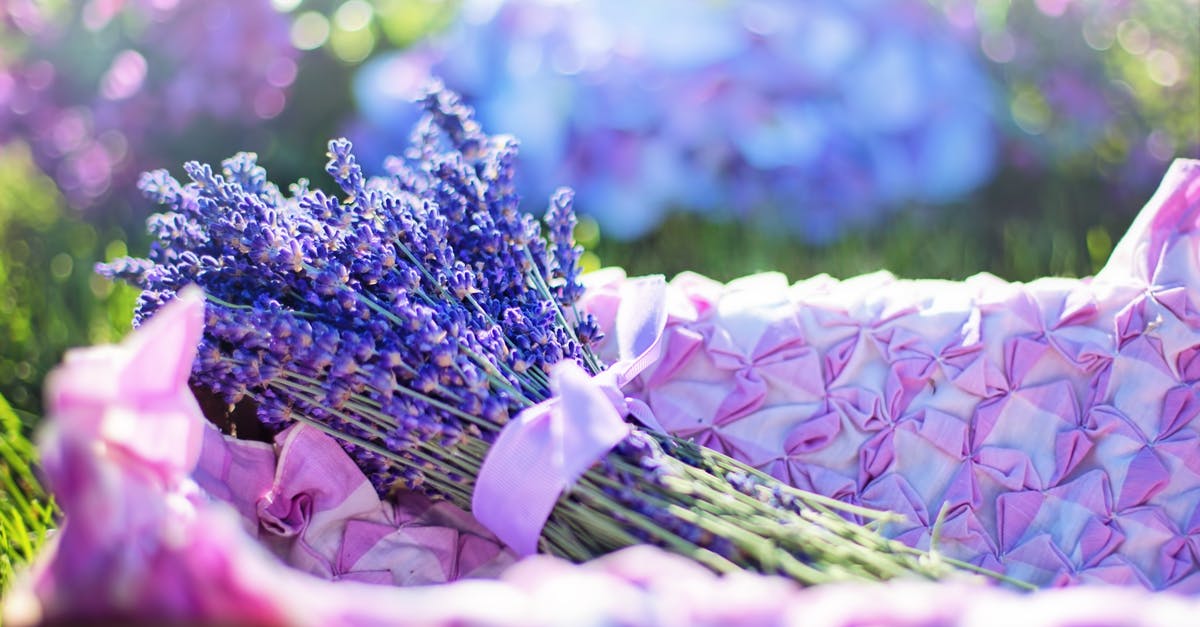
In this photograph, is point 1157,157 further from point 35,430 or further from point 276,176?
point 35,430

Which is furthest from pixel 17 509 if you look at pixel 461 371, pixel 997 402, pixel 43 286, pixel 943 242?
pixel 943 242

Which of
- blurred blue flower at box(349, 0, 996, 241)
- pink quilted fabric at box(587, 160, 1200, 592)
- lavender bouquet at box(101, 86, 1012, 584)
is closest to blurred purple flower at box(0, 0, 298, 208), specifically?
blurred blue flower at box(349, 0, 996, 241)

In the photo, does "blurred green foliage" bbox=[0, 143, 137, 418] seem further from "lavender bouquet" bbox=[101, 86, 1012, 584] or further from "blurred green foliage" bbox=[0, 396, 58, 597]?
"lavender bouquet" bbox=[101, 86, 1012, 584]

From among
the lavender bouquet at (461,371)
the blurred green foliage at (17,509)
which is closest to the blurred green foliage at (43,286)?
the blurred green foliage at (17,509)

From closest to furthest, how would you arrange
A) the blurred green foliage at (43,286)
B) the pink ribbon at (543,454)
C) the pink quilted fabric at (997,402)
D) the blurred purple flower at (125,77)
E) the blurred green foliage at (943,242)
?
the pink ribbon at (543,454), the pink quilted fabric at (997,402), the blurred green foliage at (43,286), the blurred green foliage at (943,242), the blurred purple flower at (125,77)

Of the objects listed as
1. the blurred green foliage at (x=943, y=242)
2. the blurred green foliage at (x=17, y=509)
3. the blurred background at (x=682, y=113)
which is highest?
the blurred background at (x=682, y=113)

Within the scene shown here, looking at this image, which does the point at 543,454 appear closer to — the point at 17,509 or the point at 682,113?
the point at 17,509

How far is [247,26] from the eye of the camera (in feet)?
7.54

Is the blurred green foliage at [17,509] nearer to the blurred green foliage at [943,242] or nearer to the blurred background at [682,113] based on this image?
the blurred background at [682,113]

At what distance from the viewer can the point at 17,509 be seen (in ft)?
4.10

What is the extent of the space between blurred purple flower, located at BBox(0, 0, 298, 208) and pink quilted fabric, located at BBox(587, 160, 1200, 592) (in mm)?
1488

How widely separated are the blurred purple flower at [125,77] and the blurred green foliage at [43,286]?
3.5 inches

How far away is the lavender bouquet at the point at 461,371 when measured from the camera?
2.78 ft

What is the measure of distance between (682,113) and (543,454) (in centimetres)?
139
